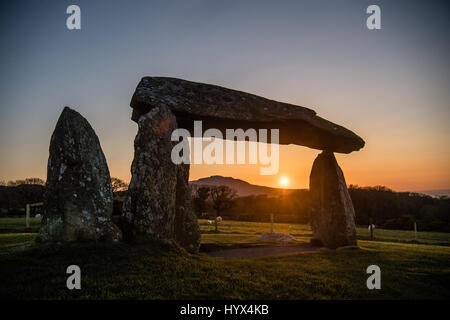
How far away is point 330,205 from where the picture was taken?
45.3ft

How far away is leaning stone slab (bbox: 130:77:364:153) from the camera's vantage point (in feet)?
32.8

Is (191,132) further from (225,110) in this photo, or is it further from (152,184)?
(152,184)

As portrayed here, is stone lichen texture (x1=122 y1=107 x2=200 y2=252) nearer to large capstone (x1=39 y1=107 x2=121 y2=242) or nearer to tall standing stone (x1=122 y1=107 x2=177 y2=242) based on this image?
tall standing stone (x1=122 y1=107 x2=177 y2=242)

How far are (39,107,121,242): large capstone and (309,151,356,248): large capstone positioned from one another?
944 centimetres

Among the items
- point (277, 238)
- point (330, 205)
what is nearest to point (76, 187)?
point (330, 205)

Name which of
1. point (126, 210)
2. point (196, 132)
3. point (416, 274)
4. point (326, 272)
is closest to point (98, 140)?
point (126, 210)

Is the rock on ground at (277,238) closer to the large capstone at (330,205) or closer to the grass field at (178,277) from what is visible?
the large capstone at (330,205)

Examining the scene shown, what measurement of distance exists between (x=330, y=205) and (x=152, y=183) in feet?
28.3

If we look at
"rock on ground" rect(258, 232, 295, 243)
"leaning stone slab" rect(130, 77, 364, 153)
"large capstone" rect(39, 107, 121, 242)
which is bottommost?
"rock on ground" rect(258, 232, 295, 243)

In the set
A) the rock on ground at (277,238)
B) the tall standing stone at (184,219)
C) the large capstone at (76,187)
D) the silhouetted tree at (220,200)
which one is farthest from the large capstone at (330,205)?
the silhouetted tree at (220,200)

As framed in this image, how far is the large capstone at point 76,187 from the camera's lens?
25.1 ft

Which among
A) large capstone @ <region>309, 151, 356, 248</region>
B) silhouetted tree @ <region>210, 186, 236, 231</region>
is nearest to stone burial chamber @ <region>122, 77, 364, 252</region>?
large capstone @ <region>309, 151, 356, 248</region>
